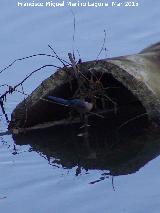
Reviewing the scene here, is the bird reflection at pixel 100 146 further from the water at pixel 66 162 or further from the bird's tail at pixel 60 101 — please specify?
the bird's tail at pixel 60 101

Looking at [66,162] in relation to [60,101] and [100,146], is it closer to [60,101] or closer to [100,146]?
[100,146]

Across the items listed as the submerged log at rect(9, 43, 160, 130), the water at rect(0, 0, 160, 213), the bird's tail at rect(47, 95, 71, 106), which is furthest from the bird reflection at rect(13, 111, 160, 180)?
the bird's tail at rect(47, 95, 71, 106)

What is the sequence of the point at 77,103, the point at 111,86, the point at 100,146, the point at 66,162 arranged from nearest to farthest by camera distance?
the point at 66,162, the point at 100,146, the point at 77,103, the point at 111,86

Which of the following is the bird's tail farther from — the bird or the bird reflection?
the bird reflection

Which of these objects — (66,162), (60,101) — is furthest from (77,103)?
(66,162)

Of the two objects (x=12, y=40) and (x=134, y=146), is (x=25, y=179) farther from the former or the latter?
(x=12, y=40)

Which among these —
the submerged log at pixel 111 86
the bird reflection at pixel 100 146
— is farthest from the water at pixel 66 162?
the submerged log at pixel 111 86

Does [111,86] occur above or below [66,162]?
above
